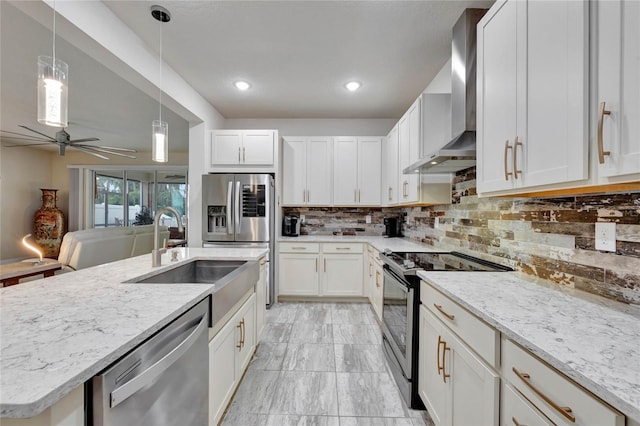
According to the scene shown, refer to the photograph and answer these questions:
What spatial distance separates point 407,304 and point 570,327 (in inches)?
38.2

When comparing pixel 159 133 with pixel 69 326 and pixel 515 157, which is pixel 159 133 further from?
pixel 515 157

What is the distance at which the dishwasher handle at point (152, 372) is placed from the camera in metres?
0.72

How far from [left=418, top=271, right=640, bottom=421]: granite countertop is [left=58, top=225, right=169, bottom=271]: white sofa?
4698mm

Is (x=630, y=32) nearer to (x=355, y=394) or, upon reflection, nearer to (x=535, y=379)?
(x=535, y=379)

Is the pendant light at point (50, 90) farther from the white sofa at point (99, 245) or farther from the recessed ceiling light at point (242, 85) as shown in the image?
the white sofa at point (99, 245)

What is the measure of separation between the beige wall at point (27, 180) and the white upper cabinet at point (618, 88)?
272 inches

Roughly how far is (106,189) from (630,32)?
8499 millimetres

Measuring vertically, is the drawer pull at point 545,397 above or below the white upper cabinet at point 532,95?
below

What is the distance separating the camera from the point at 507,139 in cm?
130

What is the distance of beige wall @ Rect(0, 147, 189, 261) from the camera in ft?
18.2

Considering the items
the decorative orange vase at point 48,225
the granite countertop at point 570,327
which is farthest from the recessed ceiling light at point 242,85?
the decorative orange vase at point 48,225

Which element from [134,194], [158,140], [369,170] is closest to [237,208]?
[158,140]

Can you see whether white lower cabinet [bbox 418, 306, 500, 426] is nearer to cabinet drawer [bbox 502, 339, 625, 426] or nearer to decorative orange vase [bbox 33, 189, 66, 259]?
cabinet drawer [bbox 502, 339, 625, 426]

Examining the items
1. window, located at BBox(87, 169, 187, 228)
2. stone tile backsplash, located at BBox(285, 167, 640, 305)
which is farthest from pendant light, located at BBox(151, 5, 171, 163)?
window, located at BBox(87, 169, 187, 228)
